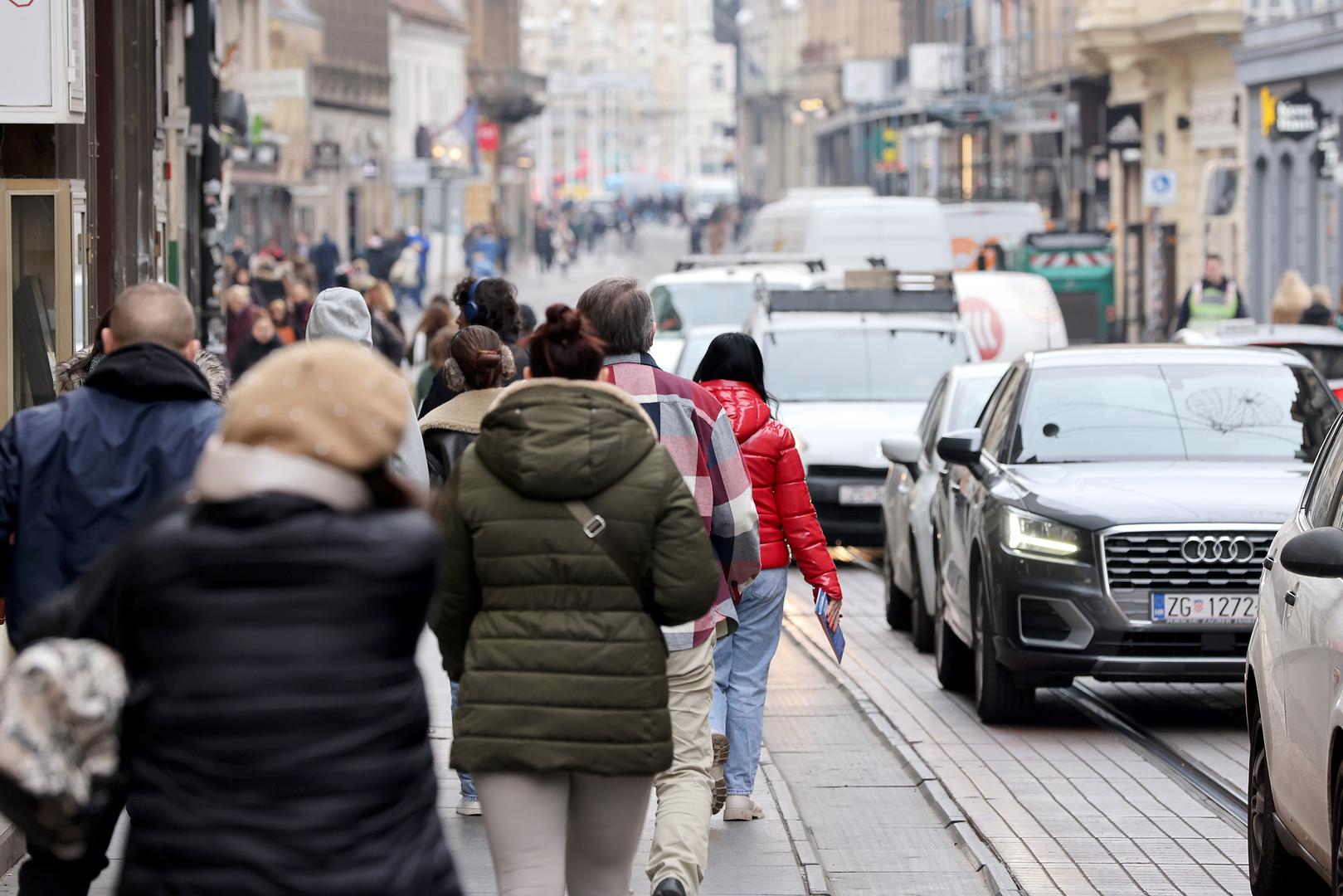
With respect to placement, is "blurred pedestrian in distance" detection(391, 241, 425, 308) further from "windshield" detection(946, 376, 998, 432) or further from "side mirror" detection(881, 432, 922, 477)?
"side mirror" detection(881, 432, 922, 477)

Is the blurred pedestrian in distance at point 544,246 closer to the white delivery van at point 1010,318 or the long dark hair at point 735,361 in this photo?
the white delivery van at point 1010,318

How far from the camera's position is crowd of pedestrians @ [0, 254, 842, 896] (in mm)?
3631

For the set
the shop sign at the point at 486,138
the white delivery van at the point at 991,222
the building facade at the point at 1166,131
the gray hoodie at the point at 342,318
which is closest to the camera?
the gray hoodie at the point at 342,318

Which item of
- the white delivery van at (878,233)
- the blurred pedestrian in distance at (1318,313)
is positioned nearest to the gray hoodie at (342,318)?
the blurred pedestrian in distance at (1318,313)

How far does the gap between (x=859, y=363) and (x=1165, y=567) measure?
839 centimetres

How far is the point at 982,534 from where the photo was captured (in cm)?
1071

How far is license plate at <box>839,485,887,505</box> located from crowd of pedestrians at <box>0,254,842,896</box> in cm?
821

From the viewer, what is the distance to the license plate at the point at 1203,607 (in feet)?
33.2

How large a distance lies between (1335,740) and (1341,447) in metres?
1.14

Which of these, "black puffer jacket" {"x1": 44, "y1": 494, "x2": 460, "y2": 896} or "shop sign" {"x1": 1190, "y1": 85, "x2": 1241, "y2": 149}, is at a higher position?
"shop sign" {"x1": 1190, "y1": 85, "x2": 1241, "y2": 149}

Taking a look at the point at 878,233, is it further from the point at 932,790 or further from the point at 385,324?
the point at 932,790

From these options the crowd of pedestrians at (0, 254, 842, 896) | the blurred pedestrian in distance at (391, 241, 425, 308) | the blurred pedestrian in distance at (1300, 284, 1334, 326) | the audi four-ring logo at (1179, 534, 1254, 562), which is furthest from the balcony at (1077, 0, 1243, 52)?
the crowd of pedestrians at (0, 254, 842, 896)

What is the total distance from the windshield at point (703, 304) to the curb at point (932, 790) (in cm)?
1185

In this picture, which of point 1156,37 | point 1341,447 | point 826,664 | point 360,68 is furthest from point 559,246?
point 1341,447
